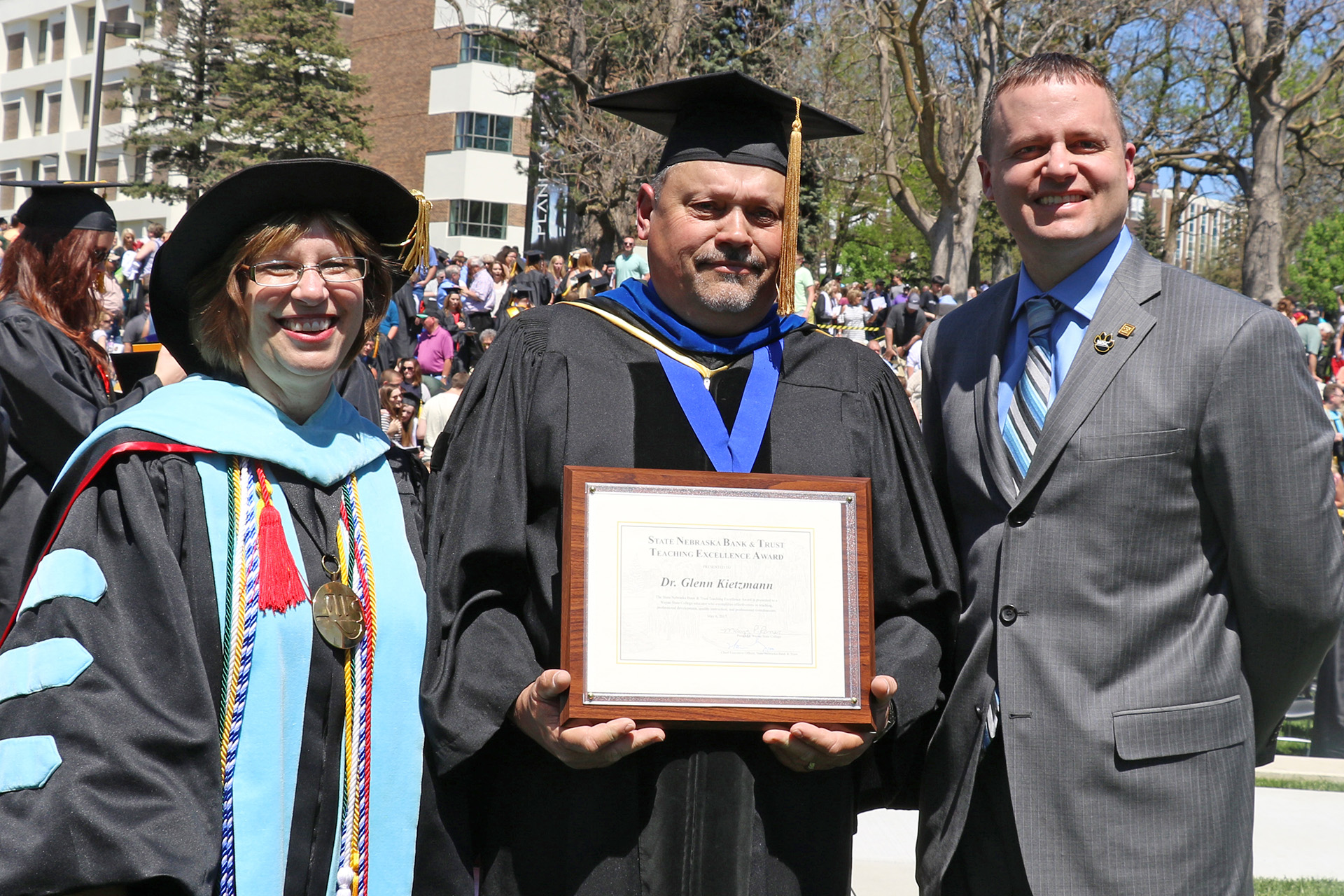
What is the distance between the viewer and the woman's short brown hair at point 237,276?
104 inches

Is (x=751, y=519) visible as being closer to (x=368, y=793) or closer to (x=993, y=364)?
(x=993, y=364)

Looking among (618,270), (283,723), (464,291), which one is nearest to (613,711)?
(283,723)

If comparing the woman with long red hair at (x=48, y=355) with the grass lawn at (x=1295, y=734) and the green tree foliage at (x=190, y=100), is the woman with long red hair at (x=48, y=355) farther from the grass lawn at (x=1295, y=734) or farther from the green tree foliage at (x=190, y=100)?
the green tree foliage at (x=190, y=100)

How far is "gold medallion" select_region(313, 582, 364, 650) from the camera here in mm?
2510

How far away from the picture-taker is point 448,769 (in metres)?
2.59

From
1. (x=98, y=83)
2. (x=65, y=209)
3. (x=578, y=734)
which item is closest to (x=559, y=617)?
(x=578, y=734)

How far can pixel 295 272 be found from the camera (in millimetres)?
2643

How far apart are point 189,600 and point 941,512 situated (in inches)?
65.4

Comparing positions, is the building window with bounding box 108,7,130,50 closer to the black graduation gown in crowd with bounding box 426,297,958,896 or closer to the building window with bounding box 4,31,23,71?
the building window with bounding box 4,31,23,71

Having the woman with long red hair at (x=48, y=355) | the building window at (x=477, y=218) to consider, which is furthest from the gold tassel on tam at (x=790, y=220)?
the building window at (x=477, y=218)

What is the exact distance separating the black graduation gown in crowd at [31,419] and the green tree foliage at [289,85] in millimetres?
37659

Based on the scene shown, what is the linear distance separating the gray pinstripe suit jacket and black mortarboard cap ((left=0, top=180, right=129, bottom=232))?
357 cm

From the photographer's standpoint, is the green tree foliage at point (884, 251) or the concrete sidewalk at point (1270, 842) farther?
the green tree foliage at point (884, 251)

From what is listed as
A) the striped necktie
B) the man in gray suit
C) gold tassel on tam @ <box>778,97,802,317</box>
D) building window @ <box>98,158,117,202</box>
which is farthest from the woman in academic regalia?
building window @ <box>98,158,117,202</box>
